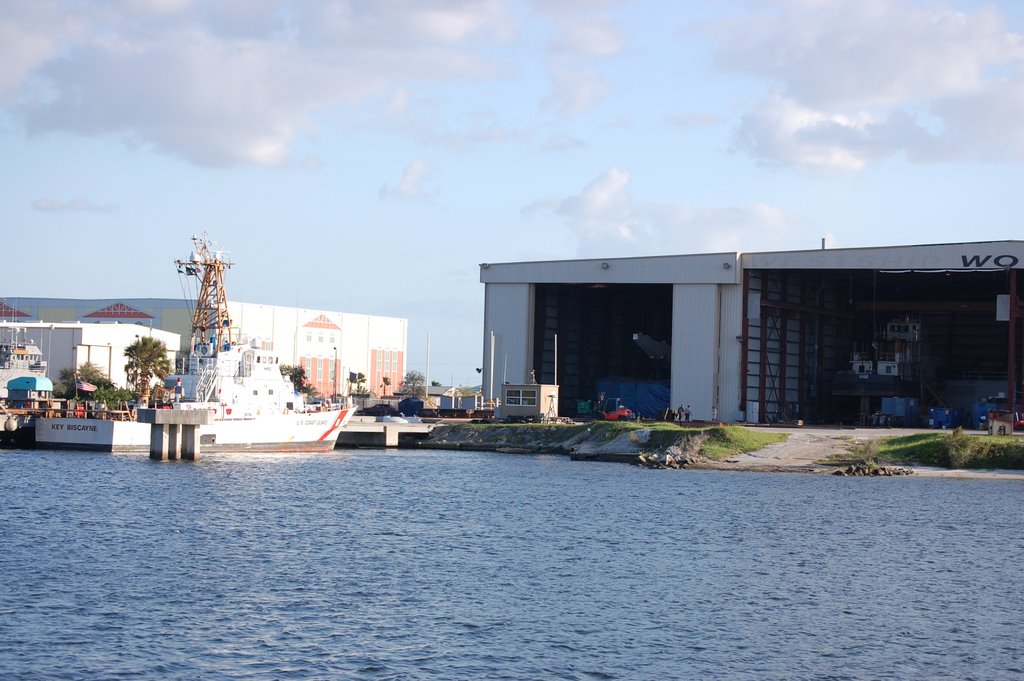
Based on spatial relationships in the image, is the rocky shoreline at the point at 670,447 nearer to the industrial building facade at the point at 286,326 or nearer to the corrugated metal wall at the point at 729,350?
the corrugated metal wall at the point at 729,350

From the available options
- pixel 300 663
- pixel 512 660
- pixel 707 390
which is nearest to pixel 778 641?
pixel 512 660

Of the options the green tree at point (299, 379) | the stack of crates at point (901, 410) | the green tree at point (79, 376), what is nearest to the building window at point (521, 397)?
the stack of crates at point (901, 410)

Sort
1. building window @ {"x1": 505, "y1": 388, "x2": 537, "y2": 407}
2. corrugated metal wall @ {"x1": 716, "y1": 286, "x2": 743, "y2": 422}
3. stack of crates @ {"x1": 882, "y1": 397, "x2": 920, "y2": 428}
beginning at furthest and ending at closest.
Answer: stack of crates @ {"x1": 882, "y1": 397, "x2": 920, "y2": 428} < building window @ {"x1": 505, "y1": 388, "x2": 537, "y2": 407} < corrugated metal wall @ {"x1": 716, "y1": 286, "x2": 743, "y2": 422}

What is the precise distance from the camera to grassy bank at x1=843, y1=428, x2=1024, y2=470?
203 feet

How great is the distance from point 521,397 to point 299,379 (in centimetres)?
5535

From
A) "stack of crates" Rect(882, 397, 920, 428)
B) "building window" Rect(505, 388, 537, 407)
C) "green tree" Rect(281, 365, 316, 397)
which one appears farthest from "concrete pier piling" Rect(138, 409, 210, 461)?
"green tree" Rect(281, 365, 316, 397)

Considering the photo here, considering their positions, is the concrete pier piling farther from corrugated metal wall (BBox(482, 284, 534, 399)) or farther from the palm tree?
corrugated metal wall (BBox(482, 284, 534, 399))

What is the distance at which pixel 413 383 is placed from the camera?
170 metres

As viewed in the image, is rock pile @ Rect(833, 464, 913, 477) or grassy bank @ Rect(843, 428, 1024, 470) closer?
rock pile @ Rect(833, 464, 913, 477)

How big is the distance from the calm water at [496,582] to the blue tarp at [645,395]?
37818 millimetres

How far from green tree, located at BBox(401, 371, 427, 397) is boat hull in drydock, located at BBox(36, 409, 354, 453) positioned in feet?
268

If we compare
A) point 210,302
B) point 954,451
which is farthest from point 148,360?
point 954,451

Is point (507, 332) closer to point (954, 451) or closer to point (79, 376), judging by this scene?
point (954, 451)

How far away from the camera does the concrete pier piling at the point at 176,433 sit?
2351 inches
